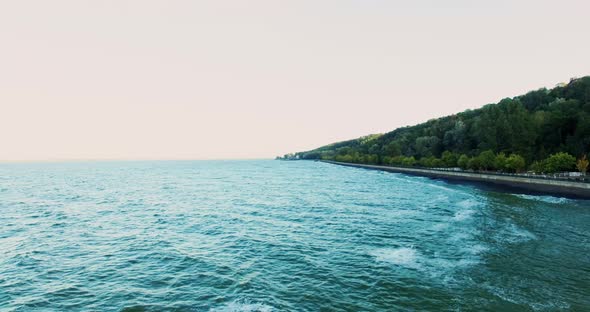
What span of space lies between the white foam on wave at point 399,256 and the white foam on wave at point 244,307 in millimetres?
11336

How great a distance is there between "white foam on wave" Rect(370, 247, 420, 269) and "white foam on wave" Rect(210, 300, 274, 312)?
11.3 metres

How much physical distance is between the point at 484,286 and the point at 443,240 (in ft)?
39.0

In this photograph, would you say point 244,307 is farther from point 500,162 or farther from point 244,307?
point 500,162

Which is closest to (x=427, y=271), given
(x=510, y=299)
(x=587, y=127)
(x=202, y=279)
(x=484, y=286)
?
(x=484, y=286)

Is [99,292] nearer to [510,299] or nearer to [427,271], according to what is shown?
[427,271]

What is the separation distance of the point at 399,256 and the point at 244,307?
14086 millimetres

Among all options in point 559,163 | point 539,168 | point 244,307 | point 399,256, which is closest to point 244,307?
point 244,307

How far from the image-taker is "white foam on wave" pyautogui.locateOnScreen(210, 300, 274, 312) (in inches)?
644

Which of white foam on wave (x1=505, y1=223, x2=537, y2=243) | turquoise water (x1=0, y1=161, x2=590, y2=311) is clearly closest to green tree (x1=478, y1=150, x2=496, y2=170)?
turquoise water (x1=0, y1=161, x2=590, y2=311)

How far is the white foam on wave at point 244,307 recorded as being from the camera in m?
16.4

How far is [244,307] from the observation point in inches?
656

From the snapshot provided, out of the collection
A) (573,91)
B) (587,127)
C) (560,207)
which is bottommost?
(560,207)

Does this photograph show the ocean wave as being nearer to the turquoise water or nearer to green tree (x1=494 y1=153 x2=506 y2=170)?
the turquoise water

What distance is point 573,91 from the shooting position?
576 ft
